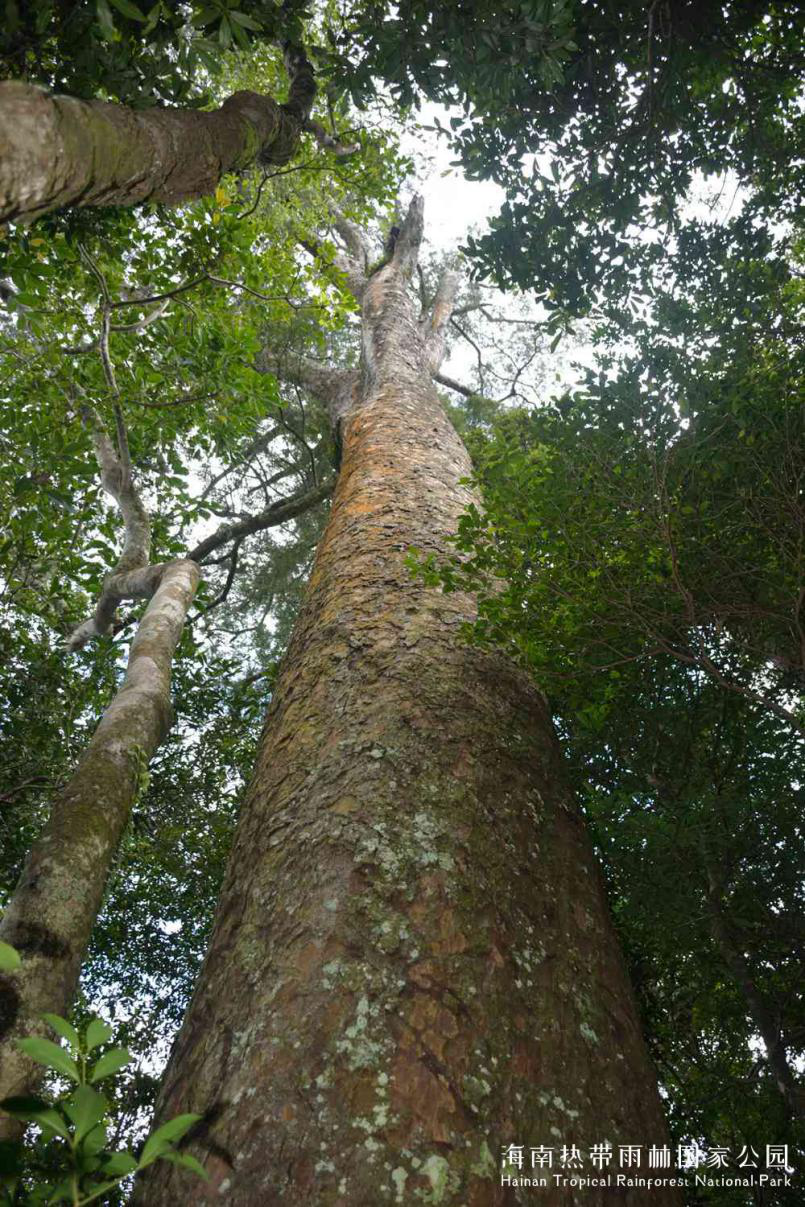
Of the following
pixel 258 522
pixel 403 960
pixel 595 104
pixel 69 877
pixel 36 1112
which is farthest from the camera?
pixel 258 522

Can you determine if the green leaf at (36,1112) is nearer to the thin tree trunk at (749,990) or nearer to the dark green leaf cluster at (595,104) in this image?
the thin tree trunk at (749,990)

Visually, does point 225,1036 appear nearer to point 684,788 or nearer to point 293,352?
point 684,788

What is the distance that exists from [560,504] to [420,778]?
1.45m

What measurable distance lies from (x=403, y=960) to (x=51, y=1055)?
2.62 ft

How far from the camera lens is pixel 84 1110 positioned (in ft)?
3.05

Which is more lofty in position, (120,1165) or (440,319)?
(440,319)

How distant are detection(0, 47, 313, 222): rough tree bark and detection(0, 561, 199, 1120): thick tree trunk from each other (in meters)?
1.71

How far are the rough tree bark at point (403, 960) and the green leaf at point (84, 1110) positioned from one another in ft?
1.40

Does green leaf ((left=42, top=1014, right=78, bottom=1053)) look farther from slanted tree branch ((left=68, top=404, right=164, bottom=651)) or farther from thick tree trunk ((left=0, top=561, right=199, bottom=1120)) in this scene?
slanted tree branch ((left=68, top=404, right=164, bottom=651))

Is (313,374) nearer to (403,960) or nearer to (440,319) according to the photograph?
(440,319)

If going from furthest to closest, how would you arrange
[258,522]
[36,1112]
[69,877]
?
1. [258,522]
2. [69,877]
3. [36,1112]

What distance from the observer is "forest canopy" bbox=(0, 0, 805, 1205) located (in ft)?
8.90

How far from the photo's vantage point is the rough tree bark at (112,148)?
1.65 metres

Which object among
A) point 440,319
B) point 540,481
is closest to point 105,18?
point 540,481
